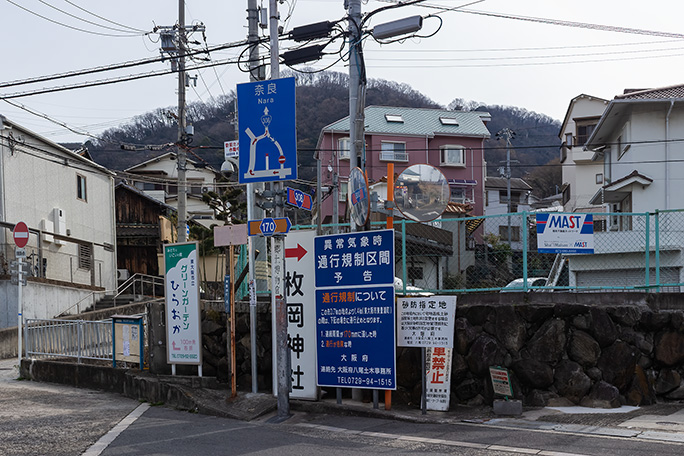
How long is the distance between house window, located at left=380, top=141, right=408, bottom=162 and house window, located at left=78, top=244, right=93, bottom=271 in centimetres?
1846

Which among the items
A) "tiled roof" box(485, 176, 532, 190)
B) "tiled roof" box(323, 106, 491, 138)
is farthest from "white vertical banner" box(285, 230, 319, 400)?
"tiled roof" box(485, 176, 532, 190)

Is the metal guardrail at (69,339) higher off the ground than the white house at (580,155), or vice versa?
the white house at (580,155)

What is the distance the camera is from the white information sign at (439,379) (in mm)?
10648

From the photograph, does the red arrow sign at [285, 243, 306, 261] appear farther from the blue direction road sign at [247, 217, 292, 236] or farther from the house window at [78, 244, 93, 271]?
the house window at [78, 244, 93, 271]

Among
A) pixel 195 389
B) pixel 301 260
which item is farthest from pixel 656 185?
pixel 195 389

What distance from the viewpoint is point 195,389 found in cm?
1188

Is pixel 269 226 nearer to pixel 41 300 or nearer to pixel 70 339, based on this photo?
pixel 70 339

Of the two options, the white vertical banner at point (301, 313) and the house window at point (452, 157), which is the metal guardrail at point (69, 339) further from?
the house window at point (452, 157)

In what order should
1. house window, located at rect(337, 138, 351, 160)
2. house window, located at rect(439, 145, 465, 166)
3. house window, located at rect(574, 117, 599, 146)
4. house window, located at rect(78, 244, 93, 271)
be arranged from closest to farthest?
house window, located at rect(78, 244, 93, 271) → house window, located at rect(337, 138, 351, 160) → house window, located at rect(439, 145, 465, 166) → house window, located at rect(574, 117, 599, 146)

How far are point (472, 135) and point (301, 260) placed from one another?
3343 cm

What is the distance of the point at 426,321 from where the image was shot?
1055 centimetres

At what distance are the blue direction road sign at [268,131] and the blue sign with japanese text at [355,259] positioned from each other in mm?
1392

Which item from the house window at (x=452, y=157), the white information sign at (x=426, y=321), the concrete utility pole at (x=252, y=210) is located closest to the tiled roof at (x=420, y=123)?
the house window at (x=452, y=157)

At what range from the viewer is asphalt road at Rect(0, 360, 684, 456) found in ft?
26.1
